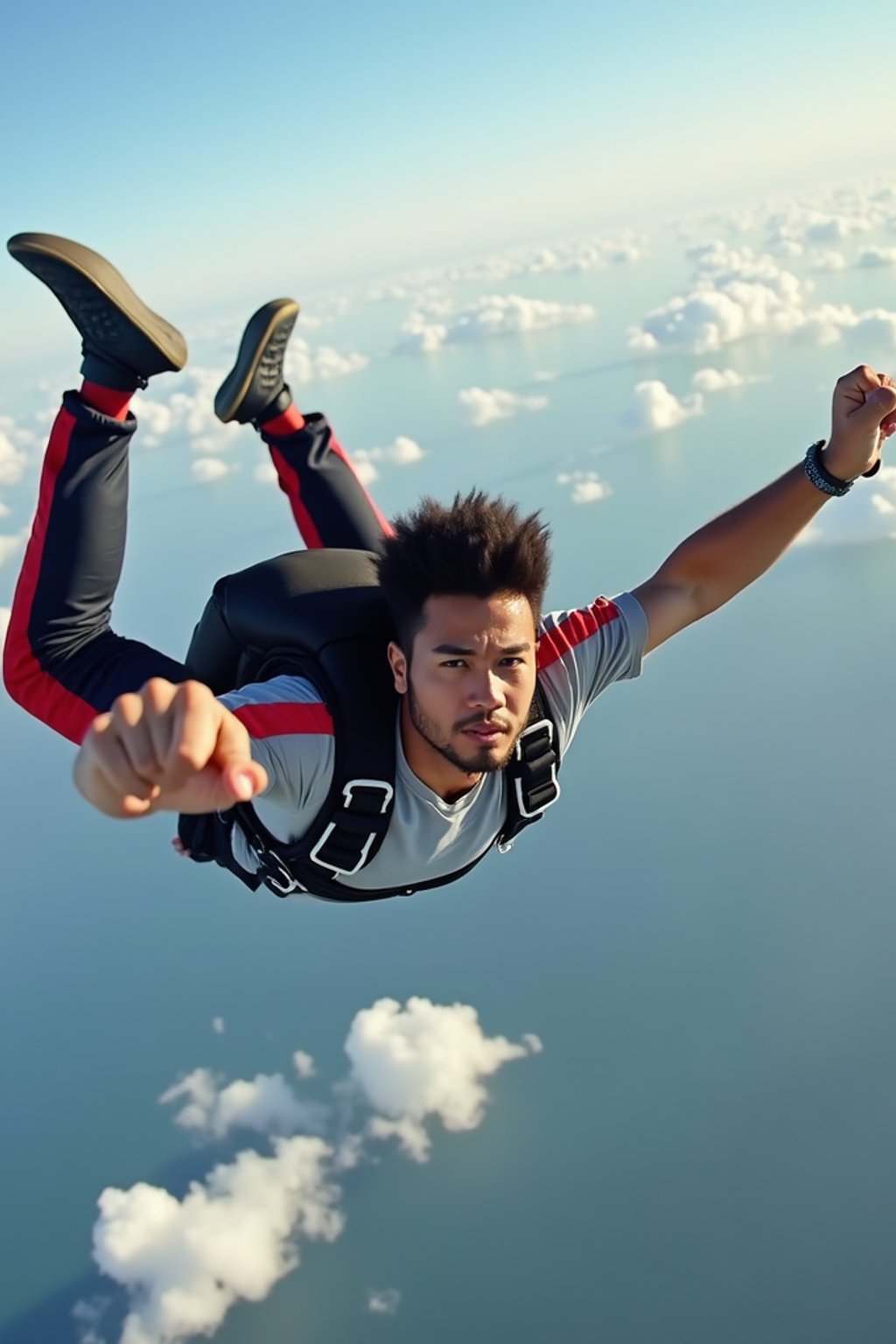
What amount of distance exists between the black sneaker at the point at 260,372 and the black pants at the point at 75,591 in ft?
1.39

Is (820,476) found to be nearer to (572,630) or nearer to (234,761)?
(572,630)

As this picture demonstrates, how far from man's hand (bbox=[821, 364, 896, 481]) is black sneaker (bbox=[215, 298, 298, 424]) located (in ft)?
6.60

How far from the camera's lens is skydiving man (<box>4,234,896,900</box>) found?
7.91ft

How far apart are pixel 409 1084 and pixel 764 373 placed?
13136 centimetres

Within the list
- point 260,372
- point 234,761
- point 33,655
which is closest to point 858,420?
point 260,372

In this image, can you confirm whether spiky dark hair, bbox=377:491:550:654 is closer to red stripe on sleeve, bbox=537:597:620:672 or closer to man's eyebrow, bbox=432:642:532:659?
man's eyebrow, bbox=432:642:532:659

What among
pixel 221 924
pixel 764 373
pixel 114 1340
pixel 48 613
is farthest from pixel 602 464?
pixel 48 613

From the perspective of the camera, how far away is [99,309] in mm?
3143

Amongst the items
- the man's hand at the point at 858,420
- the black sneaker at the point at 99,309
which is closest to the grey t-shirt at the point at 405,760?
the man's hand at the point at 858,420

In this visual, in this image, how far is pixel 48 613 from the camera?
3.09m

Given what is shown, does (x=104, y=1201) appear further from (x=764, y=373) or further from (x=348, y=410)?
(x=764, y=373)

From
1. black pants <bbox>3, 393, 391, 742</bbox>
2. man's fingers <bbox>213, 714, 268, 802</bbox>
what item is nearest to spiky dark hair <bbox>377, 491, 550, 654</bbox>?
black pants <bbox>3, 393, 391, 742</bbox>

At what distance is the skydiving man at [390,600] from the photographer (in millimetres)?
2410

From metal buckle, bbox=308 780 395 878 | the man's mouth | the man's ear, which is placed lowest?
metal buckle, bbox=308 780 395 878
